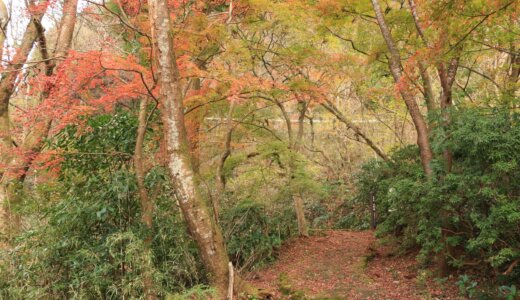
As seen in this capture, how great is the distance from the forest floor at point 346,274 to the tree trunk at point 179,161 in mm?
1210

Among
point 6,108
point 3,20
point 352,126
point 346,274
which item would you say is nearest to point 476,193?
point 346,274

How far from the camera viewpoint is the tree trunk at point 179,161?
5.34m

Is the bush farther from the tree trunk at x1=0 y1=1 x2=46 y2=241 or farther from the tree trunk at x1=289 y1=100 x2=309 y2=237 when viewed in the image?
the tree trunk at x1=0 y1=1 x2=46 y2=241

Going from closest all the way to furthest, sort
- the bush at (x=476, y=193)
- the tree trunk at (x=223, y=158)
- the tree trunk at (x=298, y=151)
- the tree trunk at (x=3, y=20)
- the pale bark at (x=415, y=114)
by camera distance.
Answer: the bush at (x=476, y=193)
the pale bark at (x=415, y=114)
the tree trunk at (x=3, y=20)
the tree trunk at (x=223, y=158)
the tree trunk at (x=298, y=151)

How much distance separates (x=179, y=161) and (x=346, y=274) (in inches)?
166

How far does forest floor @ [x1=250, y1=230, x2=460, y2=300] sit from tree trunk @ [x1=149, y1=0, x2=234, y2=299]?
121 centimetres

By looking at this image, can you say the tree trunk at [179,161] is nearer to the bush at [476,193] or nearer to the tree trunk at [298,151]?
the bush at [476,193]

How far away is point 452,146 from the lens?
17.3 feet

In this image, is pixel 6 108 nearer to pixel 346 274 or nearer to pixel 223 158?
pixel 223 158

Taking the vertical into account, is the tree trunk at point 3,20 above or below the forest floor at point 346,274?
above

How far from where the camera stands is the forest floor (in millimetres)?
6297

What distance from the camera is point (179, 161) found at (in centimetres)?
534

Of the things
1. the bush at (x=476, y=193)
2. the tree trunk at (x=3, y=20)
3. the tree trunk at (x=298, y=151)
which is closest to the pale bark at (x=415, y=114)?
the bush at (x=476, y=193)

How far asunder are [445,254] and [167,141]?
4.16 metres
